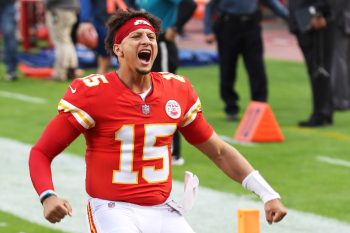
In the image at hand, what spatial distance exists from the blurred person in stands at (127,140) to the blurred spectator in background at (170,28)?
4.53m

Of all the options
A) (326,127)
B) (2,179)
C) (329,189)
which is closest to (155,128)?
(329,189)

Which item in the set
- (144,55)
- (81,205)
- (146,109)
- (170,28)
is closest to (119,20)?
(144,55)

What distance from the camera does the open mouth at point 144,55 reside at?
5.90 meters

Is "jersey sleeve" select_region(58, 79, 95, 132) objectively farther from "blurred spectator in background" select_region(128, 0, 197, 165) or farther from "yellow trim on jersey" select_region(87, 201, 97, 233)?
"blurred spectator in background" select_region(128, 0, 197, 165)

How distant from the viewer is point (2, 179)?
1070 centimetres

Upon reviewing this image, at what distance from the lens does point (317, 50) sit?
1365 centimetres

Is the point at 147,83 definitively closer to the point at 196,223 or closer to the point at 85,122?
the point at 85,122

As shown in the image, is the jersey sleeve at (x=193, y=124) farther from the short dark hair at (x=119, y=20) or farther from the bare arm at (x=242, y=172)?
the short dark hair at (x=119, y=20)

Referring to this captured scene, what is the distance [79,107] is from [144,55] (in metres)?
0.44

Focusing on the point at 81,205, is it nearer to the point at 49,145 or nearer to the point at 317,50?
the point at 49,145

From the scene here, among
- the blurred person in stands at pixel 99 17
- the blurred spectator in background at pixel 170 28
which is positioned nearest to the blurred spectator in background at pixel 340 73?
the blurred person in stands at pixel 99 17

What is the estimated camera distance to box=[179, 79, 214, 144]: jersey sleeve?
20.2 ft

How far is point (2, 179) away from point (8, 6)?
7.80 metres

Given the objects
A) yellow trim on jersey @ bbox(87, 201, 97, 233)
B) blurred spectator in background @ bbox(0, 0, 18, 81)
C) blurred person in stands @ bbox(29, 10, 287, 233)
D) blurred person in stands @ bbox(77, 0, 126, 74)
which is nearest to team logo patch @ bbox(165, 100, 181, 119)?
blurred person in stands @ bbox(29, 10, 287, 233)
